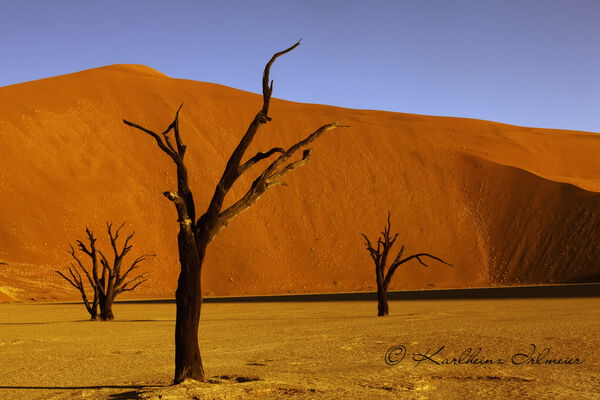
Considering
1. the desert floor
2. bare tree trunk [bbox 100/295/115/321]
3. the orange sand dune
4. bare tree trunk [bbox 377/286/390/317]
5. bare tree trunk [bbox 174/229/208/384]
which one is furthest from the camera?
the orange sand dune

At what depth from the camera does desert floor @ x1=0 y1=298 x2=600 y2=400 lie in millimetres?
9078

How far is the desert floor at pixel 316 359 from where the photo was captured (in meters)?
9.08

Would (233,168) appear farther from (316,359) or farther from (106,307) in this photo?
(106,307)

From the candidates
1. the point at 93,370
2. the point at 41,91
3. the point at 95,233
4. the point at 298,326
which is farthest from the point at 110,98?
the point at 93,370

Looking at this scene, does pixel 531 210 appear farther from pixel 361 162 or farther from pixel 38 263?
pixel 38 263

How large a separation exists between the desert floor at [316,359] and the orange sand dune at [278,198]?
107ft

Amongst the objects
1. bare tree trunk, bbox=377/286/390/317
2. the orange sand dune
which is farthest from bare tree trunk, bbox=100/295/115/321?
the orange sand dune

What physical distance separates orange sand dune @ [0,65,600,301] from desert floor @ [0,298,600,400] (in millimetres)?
32577

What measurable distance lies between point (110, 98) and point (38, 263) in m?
27.2

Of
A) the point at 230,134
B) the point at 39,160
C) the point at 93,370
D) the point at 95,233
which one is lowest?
the point at 93,370

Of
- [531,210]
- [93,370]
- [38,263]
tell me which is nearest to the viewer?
[93,370]

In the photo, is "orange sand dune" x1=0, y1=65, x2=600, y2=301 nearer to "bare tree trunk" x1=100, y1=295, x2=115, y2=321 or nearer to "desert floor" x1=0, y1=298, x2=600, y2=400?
"bare tree trunk" x1=100, y1=295, x2=115, y2=321

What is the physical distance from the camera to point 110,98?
73.1 metres

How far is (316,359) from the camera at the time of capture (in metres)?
12.9
